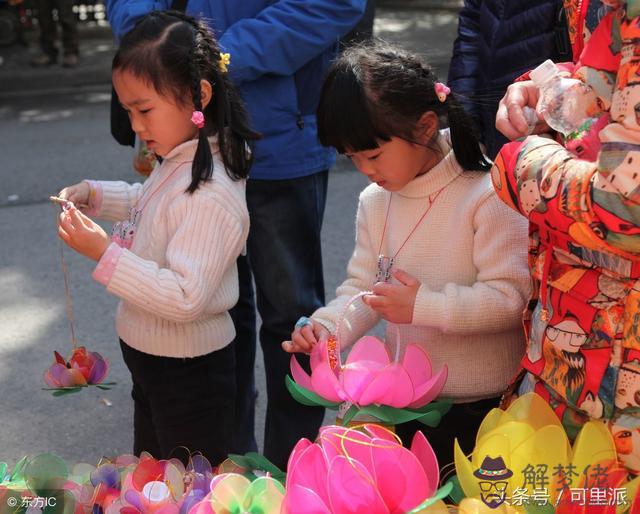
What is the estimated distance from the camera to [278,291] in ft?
8.66

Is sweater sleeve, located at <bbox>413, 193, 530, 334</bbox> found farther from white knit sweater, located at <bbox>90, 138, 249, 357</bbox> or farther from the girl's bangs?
white knit sweater, located at <bbox>90, 138, 249, 357</bbox>

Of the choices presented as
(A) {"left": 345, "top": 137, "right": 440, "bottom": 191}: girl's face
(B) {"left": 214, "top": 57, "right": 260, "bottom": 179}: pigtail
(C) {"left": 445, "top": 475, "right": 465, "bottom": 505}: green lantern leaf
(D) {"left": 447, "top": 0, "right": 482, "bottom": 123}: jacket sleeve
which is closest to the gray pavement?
(D) {"left": 447, "top": 0, "right": 482, "bottom": 123}: jacket sleeve

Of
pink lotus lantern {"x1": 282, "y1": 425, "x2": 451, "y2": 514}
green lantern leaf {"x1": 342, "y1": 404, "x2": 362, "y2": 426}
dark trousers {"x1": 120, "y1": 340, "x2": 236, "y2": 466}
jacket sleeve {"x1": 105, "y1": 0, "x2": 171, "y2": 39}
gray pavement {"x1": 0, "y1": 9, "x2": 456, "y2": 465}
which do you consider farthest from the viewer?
gray pavement {"x1": 0, "y1": 9, "x2": 456, "y2": 465}

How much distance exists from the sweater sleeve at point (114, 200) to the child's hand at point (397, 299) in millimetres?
854

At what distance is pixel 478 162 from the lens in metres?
1.97

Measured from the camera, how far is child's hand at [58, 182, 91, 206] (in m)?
2.33

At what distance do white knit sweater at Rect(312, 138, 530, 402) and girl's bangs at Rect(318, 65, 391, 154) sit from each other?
0.15 m

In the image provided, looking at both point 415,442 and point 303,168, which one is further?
point 303,168

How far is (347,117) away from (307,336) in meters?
0.46

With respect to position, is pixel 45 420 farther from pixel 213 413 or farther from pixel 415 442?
pixel 415 442

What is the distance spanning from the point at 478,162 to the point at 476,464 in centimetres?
71

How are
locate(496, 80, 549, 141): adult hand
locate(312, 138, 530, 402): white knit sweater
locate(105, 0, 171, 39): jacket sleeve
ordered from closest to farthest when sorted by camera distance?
1. locate(496, 80, 549, 141): adult hand
2. locate(312, 138, 530, 402): white knit sweater
3. locate(105, 0, 171, 39): jacket sleeve

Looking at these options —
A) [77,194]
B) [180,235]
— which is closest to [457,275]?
[180,235]

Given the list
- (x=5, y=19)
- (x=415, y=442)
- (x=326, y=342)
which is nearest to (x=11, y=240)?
(x=326, y=342)
